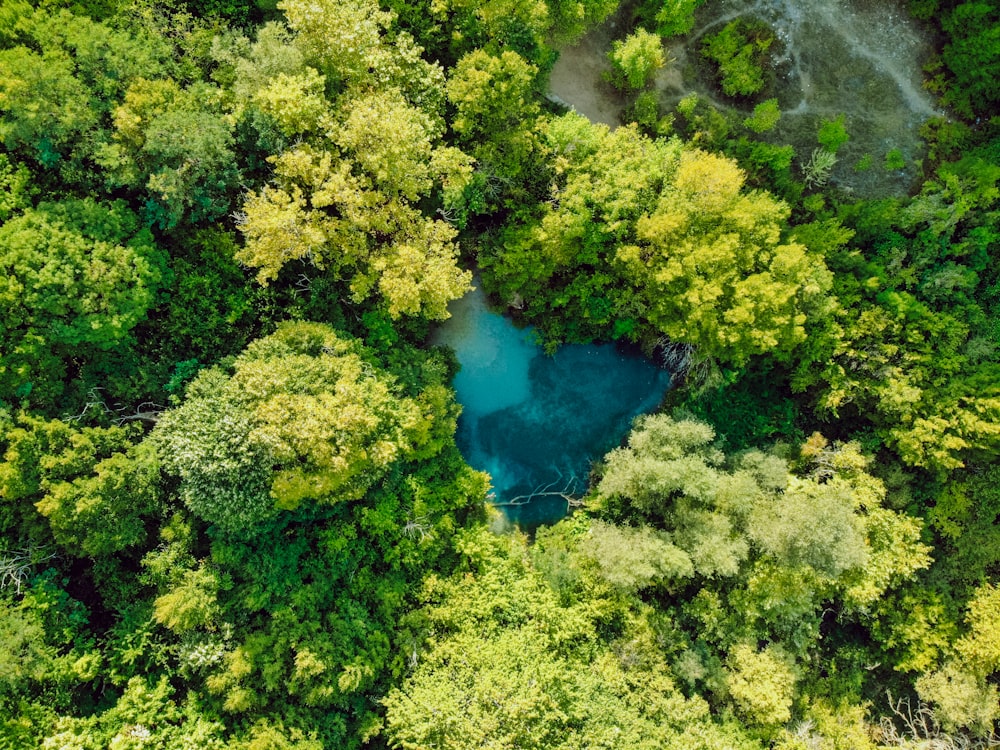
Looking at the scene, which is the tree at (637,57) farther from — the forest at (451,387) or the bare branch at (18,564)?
the bare branch at (18,564)

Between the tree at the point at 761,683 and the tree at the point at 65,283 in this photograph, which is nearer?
the tree at the point at 65,283

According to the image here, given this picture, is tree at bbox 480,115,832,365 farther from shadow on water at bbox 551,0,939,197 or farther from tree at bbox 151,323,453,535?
tree at bbox 151,323,453,535

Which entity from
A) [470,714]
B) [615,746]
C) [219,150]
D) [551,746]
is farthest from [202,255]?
[615,746]

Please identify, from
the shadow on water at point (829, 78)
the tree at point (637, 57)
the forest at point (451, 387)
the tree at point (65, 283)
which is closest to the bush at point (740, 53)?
the forest at point (451, 387)

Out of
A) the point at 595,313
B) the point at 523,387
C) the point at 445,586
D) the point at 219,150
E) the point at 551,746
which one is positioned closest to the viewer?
the point at 219,150

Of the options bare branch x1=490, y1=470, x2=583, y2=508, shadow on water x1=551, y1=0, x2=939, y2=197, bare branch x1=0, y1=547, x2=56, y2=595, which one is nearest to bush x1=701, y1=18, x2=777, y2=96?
shadow on water x1=551, y1=0, x2=939, y2=197

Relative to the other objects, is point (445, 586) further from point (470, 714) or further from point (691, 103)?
point (691, 103)
